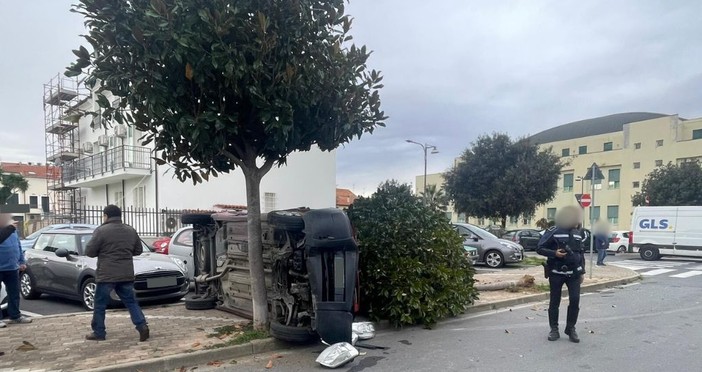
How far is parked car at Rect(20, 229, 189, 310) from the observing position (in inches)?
313

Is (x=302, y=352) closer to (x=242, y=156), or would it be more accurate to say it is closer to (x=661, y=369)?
(x=242, y=156)

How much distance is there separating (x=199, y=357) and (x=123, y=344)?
1143mm

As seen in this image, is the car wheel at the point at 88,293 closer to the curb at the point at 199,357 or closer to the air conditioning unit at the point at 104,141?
the curb at the point at 199,357

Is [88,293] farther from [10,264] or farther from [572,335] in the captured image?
[572,335]

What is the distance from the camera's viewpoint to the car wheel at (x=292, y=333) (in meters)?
5.68

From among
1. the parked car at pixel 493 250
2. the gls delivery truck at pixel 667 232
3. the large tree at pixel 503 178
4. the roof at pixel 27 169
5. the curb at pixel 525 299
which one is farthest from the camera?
the roof at pixel 27 169

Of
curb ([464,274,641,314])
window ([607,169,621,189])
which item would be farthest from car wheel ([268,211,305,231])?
window ([607,169,621,189])

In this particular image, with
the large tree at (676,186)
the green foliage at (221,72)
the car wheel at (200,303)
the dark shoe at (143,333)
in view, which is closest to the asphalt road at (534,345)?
the dark shoe at (143,333)

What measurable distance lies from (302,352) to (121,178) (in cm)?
2114

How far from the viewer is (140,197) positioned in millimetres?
23188

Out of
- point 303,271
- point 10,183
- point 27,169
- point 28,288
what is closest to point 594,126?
point 303,271

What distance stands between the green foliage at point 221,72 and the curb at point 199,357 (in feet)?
7.38

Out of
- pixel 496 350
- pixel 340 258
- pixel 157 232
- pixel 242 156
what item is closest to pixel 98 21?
pixel 242 156

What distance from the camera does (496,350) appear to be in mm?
5875
